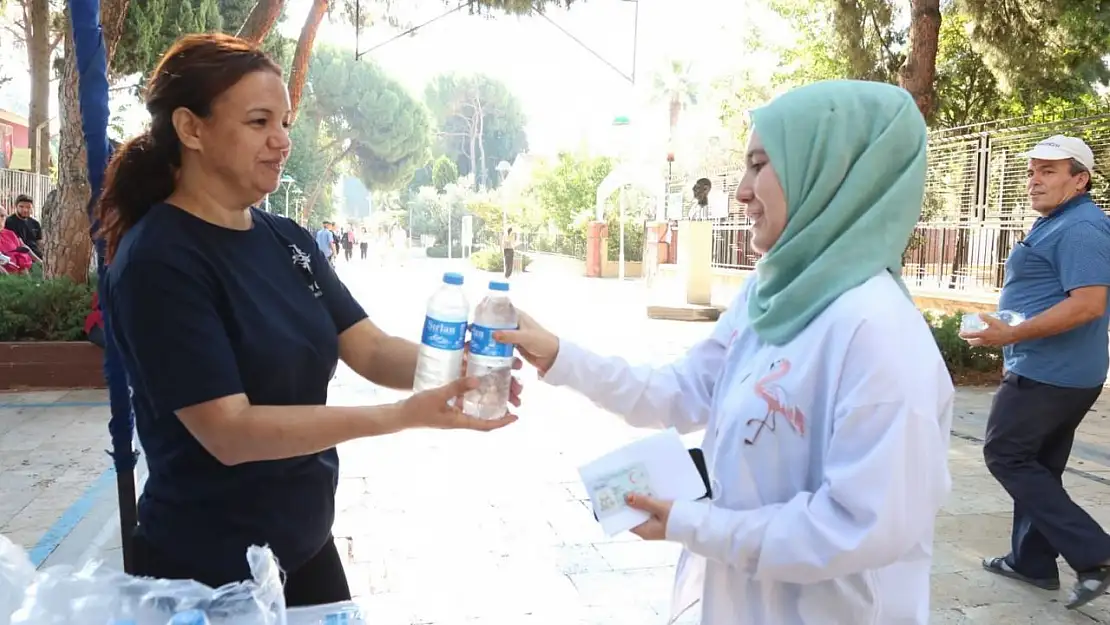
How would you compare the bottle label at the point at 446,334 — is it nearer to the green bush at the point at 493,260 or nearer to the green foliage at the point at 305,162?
the green bush at the point at 493,260

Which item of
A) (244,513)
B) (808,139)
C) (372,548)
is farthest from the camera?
(372,548)

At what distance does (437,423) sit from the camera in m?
1.67

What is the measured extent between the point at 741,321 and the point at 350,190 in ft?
389

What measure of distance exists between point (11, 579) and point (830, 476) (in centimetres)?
141

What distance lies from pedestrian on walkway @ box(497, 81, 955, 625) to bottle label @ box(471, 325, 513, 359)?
1.44 ft

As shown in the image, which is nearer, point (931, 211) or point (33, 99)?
point (931, 211)

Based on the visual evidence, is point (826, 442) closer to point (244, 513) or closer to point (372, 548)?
point (244, 513)

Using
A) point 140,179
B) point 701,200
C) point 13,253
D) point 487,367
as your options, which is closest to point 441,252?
point 701,200

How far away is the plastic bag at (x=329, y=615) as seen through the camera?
1.62 m

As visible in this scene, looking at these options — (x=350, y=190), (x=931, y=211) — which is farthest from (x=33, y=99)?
(x=350, y=190)

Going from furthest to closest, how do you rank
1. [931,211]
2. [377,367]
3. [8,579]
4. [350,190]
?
[350,190], [931,211], [377,367], [8,579]

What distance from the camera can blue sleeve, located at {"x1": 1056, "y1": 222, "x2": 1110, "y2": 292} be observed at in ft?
11.3

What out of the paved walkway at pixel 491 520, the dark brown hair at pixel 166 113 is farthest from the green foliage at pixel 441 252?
the dark brown hair at pixel 166 113

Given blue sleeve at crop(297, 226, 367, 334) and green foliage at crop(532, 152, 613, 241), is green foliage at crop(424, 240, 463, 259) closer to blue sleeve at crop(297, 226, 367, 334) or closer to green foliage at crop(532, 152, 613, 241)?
green foliage at crop(532, 152, 613, 241)
